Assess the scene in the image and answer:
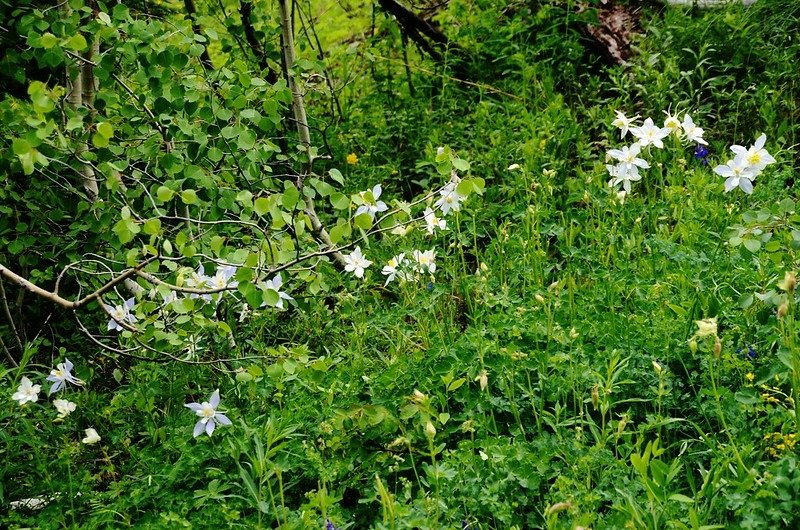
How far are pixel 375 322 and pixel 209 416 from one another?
955mm

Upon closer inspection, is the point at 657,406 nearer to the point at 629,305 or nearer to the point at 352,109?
the point at 629,305

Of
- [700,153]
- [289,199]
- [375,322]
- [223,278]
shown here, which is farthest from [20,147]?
[700,153]

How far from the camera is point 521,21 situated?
5113mm

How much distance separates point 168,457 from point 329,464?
571mm

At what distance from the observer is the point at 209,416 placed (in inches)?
94.9

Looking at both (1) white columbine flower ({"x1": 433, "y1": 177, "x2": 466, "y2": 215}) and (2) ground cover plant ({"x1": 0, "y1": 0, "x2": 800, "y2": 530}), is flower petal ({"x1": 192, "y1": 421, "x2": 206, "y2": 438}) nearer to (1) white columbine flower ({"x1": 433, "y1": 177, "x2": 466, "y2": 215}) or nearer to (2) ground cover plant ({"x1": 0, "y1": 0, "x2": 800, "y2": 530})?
(2) ground cover plant ({"x1": 0, "y1": 0, "x2": 800, "y2": 530})

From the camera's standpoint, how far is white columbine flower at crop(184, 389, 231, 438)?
2377 mm

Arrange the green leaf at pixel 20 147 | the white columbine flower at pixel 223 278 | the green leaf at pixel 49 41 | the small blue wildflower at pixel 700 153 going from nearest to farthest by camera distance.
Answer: the green leaf at pixel 20 147 < the green leaf at pixel 49 41 < the white columbine flower at pixel 223 278 < the small blue wildflower at pixel 700 153

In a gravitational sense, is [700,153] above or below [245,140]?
below

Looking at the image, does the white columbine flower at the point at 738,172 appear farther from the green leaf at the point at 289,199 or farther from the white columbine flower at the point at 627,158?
the green leaf at the point at 289,199

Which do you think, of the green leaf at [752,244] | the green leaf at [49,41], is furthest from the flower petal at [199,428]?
the green leaf at [752,244]

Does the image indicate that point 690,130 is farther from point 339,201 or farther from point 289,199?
point 289,199

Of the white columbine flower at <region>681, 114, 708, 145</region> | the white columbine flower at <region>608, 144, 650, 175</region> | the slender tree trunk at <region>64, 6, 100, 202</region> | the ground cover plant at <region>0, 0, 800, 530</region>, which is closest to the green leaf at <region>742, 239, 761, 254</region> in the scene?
the ground cover plant at <region>0, 0, 800, 530</region>

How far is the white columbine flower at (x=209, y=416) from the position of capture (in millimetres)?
2377
